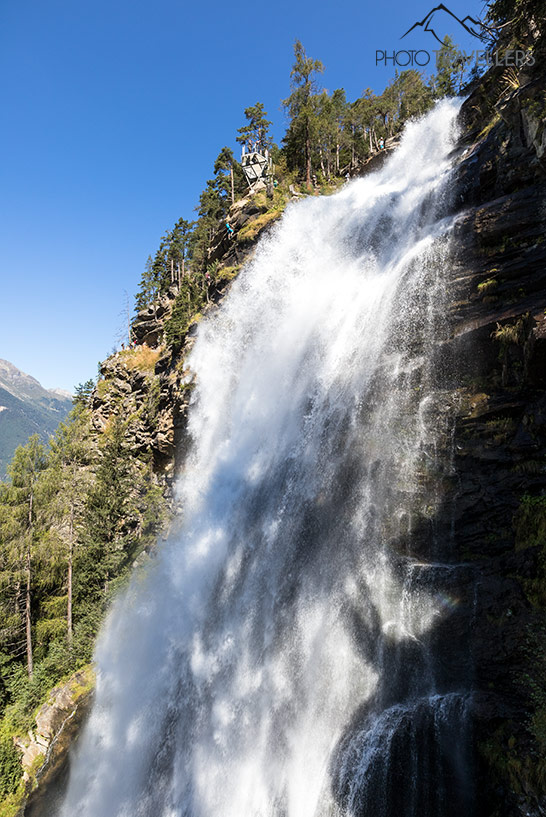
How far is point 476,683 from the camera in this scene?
340 inches

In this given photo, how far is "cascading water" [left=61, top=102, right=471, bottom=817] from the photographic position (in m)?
9.36

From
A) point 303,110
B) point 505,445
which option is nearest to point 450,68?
point 303,110

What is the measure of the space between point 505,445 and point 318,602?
7.00 m

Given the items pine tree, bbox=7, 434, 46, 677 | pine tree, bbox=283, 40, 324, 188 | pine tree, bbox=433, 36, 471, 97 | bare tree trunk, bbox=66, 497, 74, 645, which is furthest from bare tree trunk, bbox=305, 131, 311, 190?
bare tree trunk, bbox=66, 497, 74, 645

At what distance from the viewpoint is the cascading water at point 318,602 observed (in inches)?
368

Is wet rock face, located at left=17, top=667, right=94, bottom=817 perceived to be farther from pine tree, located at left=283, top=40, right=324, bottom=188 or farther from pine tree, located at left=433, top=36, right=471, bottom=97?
pine tree, located at left=433, top=36, right=471, bottom=97

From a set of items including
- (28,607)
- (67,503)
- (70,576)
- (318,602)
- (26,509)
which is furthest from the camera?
(67,503)

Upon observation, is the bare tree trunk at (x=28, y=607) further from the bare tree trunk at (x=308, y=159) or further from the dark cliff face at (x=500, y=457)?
the bare tree trunk at (x=308, y=159)

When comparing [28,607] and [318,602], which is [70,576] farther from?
[318,602]

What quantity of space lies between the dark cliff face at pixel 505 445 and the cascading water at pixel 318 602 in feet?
2.11

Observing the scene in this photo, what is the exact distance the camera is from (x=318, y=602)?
39.2 feet

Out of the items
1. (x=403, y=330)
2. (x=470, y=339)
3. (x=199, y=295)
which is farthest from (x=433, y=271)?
(x=199, y=295)

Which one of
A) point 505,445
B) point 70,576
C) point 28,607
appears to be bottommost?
point 28,607

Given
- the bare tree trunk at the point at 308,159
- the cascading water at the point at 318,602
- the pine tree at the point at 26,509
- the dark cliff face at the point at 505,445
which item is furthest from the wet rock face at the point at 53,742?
the bare tree trunk at the point at 308,159
